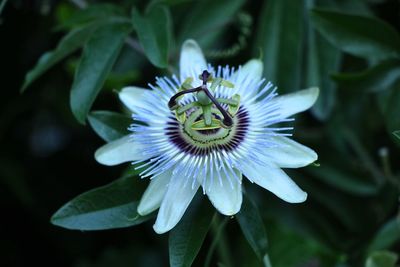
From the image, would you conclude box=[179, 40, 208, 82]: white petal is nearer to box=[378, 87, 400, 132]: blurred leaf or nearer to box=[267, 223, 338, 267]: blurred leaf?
box=[378, 87, 400, 132]: blurred leaf

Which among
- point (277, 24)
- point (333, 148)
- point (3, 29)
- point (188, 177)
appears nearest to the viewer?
point (188, 177)

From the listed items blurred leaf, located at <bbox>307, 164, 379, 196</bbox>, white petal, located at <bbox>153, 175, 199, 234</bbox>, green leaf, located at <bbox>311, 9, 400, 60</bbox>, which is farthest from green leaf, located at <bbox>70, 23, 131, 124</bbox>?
blurred leaf, located at <bbox>307, 164, 379, 196</bbox>

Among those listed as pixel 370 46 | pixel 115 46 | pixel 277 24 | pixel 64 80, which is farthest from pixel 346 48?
pixel 64 80

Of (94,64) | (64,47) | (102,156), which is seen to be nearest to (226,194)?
(102,156)

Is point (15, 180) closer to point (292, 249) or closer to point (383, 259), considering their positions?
point (292, 249)

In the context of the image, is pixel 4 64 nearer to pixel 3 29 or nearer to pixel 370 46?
pixel 3 29
